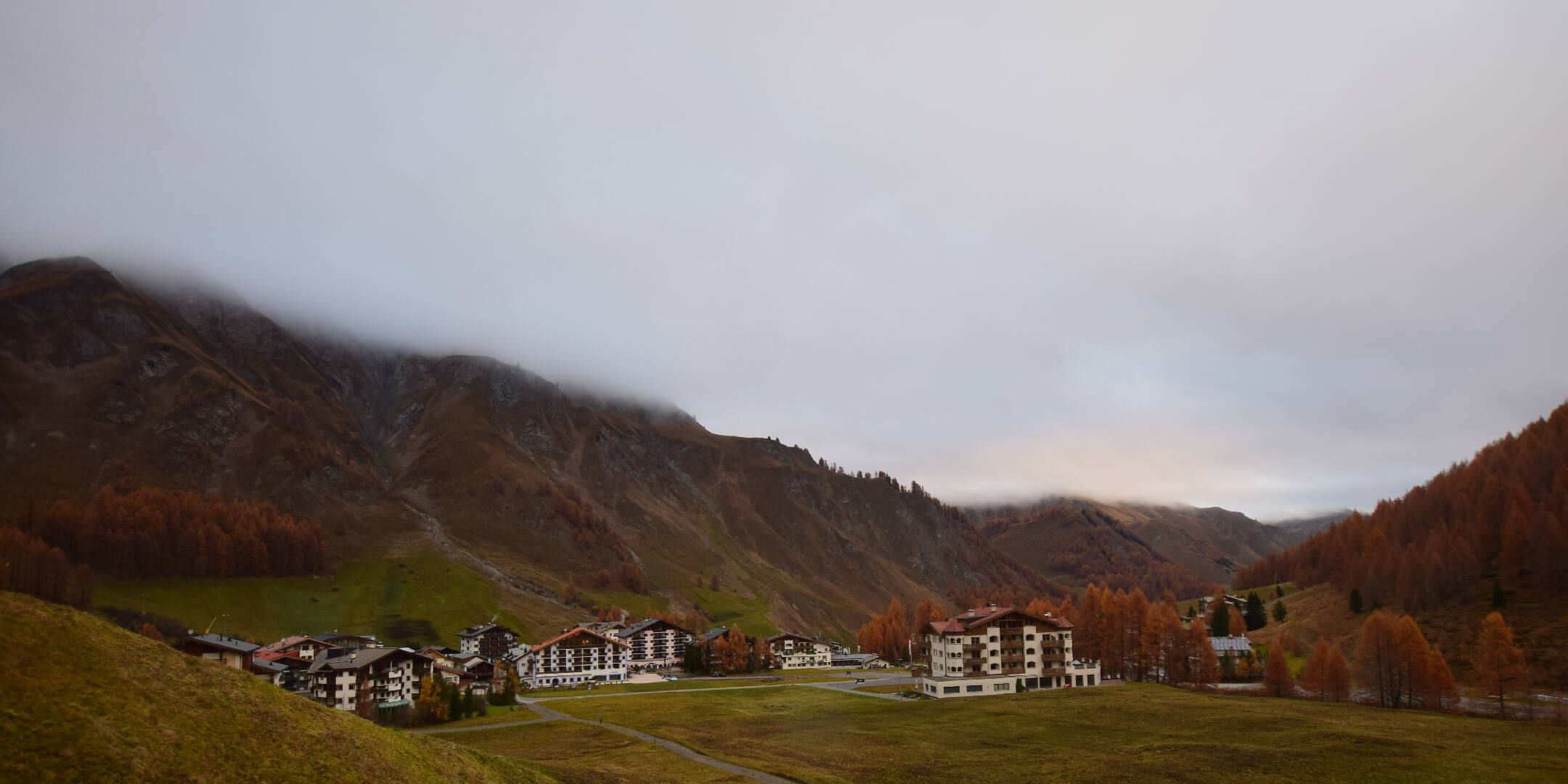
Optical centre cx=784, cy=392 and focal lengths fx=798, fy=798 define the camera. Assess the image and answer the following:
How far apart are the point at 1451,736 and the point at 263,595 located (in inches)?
8722

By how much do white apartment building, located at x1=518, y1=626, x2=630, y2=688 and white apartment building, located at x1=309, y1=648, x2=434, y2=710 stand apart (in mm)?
47280

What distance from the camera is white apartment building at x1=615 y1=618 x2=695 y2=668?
180 meters

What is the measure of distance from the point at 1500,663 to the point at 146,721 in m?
116

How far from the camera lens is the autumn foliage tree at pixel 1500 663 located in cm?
8562

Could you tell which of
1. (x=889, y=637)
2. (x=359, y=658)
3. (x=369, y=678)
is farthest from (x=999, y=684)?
(x=359, y=658)

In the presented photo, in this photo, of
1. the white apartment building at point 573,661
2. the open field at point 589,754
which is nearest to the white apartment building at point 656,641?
the white apartment building at point 573,661

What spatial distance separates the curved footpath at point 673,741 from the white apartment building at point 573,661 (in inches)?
A: 1209

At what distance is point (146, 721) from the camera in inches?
1088

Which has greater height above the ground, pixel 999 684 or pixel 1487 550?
pixel 1487 550

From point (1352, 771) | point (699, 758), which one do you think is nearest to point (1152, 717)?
point (1352, 771)

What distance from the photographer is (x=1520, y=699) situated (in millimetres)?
92688

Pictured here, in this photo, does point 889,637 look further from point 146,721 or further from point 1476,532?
point 146,721

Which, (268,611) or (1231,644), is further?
(268,611)

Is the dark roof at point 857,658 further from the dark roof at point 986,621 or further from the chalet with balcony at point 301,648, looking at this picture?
the chalet with balcony at point 301,648
